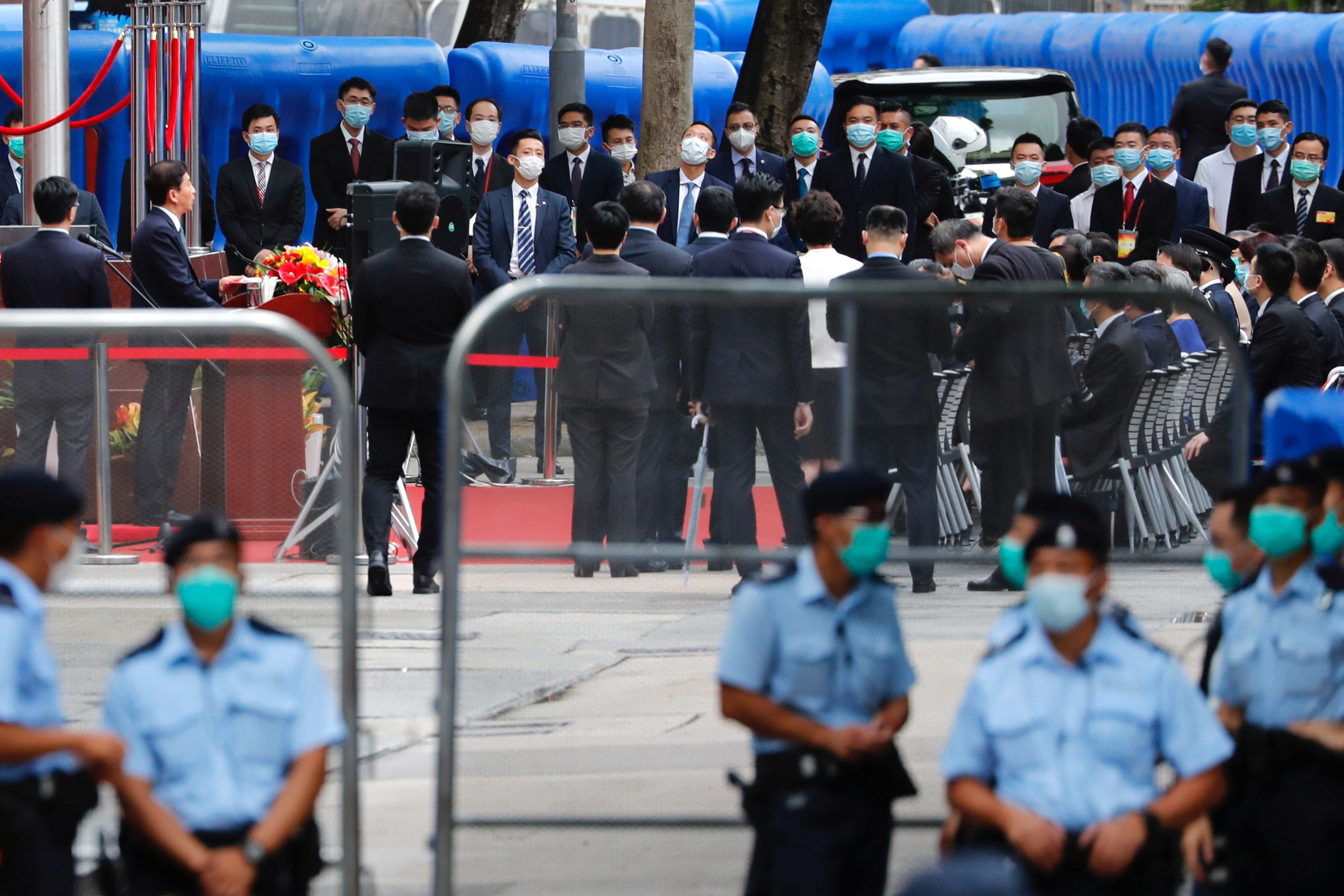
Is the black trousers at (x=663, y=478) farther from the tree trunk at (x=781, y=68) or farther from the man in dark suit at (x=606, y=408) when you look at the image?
the tree trunk at (x=781, y=68)

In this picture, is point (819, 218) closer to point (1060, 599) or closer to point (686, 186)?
point (686, 186)

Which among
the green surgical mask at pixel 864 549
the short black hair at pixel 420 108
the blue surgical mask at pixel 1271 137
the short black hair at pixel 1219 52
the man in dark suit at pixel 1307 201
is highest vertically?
the short black hair at pixel 1219 52

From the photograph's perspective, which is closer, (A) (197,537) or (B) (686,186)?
(A) (197,537)

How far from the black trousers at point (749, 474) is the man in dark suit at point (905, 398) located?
0.63 feet

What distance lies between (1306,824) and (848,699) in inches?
41.8

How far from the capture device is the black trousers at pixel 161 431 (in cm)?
494

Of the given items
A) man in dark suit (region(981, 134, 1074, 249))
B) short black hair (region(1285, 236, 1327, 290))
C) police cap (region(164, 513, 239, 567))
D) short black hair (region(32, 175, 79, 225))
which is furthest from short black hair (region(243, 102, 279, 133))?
police cap (region(164, 513, 239, 567))

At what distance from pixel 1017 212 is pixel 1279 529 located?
5.64 m

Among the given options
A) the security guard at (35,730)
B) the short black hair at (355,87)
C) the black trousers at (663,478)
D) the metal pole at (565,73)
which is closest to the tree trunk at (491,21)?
the metal pole at (565,73)

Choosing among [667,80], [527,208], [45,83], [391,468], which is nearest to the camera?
[391,468]

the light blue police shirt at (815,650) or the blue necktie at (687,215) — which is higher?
the blue necktie at (687,215)

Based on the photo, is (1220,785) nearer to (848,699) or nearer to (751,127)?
(848,699)

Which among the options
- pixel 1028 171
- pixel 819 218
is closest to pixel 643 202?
pixel 819 218

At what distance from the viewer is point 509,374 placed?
5.09m
